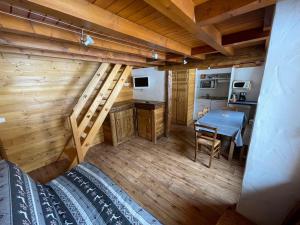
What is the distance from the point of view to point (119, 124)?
3.61 m

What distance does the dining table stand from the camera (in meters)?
2.56

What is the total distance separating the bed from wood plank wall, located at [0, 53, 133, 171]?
1434 mm

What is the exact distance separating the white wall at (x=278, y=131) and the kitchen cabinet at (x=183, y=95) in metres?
3.87

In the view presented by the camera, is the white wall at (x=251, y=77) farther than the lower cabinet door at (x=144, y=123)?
Yes

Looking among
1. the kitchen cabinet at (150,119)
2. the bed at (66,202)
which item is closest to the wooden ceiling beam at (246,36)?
the kitchen cabinet at (150,119)

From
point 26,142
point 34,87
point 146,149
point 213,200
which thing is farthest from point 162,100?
point 26,142

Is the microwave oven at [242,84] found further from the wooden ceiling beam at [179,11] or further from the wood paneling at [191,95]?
the wooden ceiling beam at [179,11]

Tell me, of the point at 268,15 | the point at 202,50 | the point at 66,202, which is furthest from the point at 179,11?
the point at 66,202

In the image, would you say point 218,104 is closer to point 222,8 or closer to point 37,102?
point 222,8

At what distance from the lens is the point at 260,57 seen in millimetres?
2367

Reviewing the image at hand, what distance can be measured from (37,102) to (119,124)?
69.7 inches

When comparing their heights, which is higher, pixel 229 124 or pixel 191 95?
pixel 191 95

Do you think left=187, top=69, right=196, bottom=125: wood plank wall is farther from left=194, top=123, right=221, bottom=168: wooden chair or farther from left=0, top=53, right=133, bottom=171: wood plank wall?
left=0, top=53, right=133, bottom=171: wood plank wall

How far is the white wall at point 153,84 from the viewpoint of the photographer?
12.9 ft
